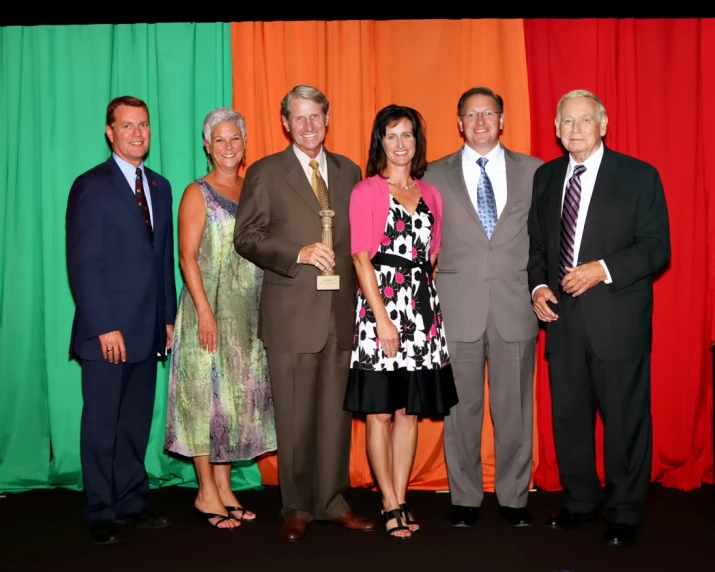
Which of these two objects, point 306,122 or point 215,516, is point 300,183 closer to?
point 306,122

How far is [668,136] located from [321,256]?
215 centimetres

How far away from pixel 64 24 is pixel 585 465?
353 centimetres

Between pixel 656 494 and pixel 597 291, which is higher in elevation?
pixel 597 291

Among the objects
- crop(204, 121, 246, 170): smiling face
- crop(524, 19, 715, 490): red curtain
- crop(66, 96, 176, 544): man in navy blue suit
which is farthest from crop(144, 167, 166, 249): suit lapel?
crop(524, 19, 715, 490): red curtain

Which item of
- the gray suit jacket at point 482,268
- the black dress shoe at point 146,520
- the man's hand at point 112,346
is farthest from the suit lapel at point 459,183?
the black dress shoe at point 146,520

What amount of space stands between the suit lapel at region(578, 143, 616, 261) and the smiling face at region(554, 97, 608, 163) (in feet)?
0.44

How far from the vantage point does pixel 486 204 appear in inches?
147


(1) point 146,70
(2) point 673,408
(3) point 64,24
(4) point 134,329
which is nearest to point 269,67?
(1) point 146,70

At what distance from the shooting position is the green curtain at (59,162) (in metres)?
A: 4.34

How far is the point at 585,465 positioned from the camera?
3.68 m

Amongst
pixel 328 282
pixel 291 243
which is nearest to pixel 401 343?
pixel 328 282

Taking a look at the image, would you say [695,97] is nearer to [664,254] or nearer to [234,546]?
[664,254]

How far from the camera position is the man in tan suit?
3.53m

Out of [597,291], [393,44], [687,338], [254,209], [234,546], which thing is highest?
[393,44]
